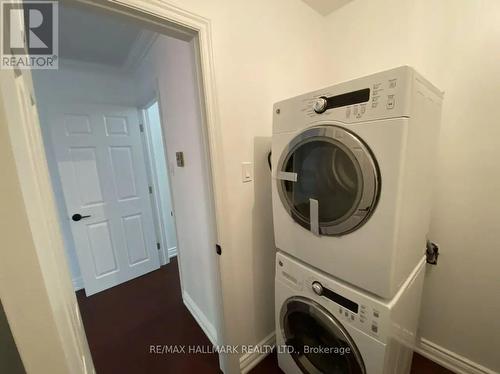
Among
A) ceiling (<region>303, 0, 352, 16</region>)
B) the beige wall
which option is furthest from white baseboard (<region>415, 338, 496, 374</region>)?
ceiling (<region>303, 0, 352, 16</region>)

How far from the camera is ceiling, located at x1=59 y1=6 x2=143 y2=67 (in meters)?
1.46

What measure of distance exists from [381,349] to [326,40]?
6.31 feet

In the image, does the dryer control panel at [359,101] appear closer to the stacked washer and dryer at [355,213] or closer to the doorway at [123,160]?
the stacked washer and dryer at [355,213]

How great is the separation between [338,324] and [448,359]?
106 cm

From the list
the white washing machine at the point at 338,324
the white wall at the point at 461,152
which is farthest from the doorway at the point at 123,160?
the white wall at the point at 461,152

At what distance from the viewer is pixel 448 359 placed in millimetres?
1313

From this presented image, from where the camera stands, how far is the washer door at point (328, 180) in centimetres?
76

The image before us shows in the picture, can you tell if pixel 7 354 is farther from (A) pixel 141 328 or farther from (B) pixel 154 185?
(B) pixel 154 185

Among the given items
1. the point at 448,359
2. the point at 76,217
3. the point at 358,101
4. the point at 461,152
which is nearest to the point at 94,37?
the point at 76,217

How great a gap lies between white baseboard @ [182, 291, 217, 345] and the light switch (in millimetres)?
1226

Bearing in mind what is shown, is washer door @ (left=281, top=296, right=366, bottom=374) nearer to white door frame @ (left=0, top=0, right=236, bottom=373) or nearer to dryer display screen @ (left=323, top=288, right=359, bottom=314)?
dryer display screen @ (left=323, top=288, right=359, bottom=314)

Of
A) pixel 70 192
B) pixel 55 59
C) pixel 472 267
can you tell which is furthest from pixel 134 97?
pixel 472 267

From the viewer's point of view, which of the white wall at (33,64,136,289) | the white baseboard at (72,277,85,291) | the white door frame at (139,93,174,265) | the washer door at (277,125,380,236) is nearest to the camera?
the washer door at (277,125,380,236)

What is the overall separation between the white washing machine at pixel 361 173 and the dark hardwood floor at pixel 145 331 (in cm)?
108
